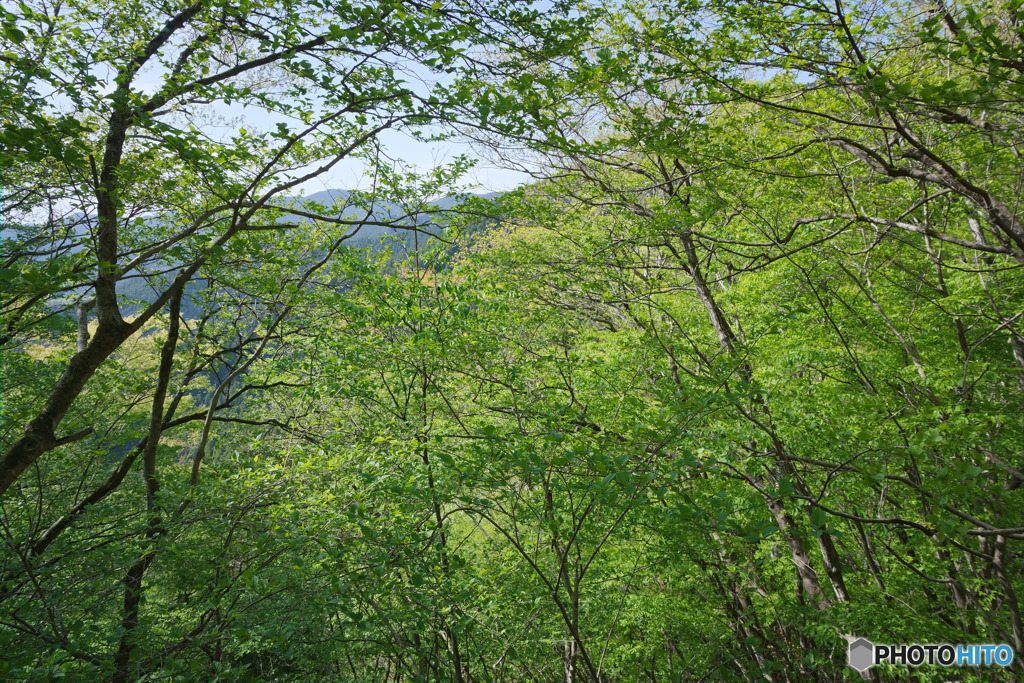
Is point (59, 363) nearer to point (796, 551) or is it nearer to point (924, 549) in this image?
point (796, 551)

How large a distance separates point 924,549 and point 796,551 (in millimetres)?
2246

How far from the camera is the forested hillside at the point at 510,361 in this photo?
3.52 metres

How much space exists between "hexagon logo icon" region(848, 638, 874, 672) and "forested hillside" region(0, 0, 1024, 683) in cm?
45

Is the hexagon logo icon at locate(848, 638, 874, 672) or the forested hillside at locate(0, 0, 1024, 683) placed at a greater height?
the forested hillside at locate(0, 0, 1024, 683)

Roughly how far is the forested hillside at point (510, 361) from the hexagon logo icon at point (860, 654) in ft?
1.47

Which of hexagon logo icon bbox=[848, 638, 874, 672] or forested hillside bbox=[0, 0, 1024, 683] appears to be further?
hexagon logo icon bbox=[848, 638, 874, 672]

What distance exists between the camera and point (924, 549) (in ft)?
27.4

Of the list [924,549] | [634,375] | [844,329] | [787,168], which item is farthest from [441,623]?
[924,549]

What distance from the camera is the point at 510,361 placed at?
24.7 feet

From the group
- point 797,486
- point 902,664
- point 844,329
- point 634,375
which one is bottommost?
point 902,664

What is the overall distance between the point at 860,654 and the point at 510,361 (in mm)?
6260

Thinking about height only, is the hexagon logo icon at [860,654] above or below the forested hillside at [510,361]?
below

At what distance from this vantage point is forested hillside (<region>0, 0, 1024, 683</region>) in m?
3.52

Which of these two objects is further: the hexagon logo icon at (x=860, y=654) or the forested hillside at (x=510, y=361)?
the hexagon logo icon at (x=860, y=654)
